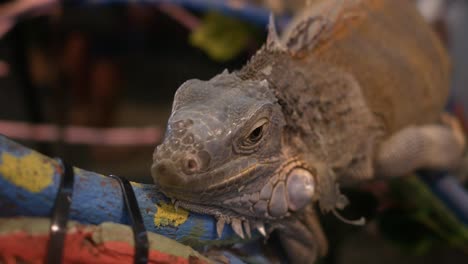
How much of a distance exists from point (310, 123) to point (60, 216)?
0.47 m

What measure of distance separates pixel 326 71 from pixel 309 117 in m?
0.15

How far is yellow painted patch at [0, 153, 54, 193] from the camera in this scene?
513 mm

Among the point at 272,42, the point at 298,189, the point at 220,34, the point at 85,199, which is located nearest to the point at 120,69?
the point at 220,34

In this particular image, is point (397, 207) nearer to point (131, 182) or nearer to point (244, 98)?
point (244, 98)

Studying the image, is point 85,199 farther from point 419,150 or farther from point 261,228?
point 419,150

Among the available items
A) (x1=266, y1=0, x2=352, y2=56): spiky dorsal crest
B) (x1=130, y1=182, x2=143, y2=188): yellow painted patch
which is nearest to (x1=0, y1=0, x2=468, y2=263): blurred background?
(x1=266, y1=0, x2=352, y2=56): spiky dorsal crest

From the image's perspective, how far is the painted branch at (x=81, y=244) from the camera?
1.63ft

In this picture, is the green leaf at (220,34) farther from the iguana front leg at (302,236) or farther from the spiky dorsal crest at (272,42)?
the iguana front leg at (302,236)

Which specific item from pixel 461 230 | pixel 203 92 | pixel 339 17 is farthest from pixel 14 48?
pixel 461 230

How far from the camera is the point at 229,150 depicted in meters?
0.67

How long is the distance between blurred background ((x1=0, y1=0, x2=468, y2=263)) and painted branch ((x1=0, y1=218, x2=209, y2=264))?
80 centimetres

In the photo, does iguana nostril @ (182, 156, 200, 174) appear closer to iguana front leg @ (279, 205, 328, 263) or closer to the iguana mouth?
the iguana mouth

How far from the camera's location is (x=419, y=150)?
123 centimetres

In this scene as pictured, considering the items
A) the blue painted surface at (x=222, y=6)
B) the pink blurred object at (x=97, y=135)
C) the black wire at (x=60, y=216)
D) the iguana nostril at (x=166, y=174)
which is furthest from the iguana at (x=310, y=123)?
the pink blurred object at (x=97, y=135)
